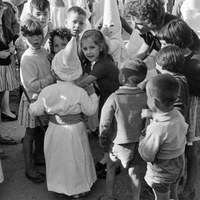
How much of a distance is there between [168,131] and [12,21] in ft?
8.37

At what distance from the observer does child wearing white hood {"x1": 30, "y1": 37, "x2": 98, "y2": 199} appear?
2941mm

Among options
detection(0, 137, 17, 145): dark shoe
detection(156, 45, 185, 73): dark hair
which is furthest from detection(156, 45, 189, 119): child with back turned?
detection(0, 137, 17, 145): dark shoe

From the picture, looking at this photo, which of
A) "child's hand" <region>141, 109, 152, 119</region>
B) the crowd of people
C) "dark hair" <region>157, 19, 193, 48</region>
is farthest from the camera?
"dark hair" <region>157, 19, 193, 48</region>

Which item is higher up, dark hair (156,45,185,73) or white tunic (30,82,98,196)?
dark hair (156,45,185,73)

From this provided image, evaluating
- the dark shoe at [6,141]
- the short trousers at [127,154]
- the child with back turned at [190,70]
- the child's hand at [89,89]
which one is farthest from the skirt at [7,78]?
the child with back turned at [190,70]

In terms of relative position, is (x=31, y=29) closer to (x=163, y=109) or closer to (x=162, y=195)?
(x=163, y=109)

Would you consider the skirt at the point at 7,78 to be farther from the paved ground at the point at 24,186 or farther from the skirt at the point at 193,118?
the skirt at the point at 193,118

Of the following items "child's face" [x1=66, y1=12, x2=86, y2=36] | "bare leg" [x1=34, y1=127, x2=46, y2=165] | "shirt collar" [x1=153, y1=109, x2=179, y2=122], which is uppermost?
"child's face" [x1=66, y1=12, x2=86, y2=36]

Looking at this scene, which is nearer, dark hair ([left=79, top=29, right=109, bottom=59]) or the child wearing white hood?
the child wearing white hood

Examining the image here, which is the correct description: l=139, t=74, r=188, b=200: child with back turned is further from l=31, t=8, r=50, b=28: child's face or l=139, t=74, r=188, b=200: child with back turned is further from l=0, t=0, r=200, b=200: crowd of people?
l=31, t=8, r=50, b=28: child's face

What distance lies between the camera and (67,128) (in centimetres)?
303

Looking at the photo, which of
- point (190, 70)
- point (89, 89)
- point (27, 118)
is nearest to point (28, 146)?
point (27, 118)

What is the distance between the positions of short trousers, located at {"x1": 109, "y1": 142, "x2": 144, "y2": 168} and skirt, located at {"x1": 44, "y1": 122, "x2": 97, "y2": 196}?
1.17 feet

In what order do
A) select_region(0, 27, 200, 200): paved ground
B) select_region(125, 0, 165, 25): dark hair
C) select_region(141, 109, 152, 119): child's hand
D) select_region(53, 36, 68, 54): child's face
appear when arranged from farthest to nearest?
select_region(53, 36, 68, 54): child's face → select_region(0, 27, 200, 200): paved ground → select_region(125, 0, 165, 25): dark hair → select_region(141, 109, 152, 119): child's hand
